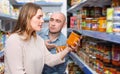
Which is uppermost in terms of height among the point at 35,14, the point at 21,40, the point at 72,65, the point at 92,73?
the point at 35,14

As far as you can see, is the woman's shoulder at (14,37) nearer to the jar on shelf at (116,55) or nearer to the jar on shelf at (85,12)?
the jar on shelf at (116,55)

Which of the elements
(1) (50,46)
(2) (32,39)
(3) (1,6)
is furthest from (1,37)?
(2) (32,39)

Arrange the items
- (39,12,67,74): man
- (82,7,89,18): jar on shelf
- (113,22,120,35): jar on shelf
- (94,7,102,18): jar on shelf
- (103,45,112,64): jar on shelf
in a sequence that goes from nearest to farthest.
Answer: (113,22,120,35): jar on shelf → (103,45,112,64): jar on shelf → (94,7,102,18): jar on shelf → (39,12,67,74): man → (82,7,89,18): jar on shelf

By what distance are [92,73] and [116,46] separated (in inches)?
18.4

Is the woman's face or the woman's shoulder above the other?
the woman's face

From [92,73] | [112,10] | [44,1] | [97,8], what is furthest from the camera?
[44,1]

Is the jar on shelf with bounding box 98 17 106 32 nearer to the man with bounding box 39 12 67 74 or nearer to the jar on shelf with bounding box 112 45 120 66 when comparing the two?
the jar on shelf with bounding box 112 45 120 66

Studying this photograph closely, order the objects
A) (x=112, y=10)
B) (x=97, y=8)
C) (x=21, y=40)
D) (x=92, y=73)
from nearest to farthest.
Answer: (x=112, y=10)
(x=21, y=40)
(x=92, y=73)
(x=97, y=8)

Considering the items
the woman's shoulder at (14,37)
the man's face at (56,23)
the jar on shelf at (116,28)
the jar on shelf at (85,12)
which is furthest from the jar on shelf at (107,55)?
the jar on shelf at (85,12)

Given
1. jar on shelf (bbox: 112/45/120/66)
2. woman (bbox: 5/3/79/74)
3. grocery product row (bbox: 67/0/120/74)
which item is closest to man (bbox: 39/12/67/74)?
grocery product row (bbox: 67/0/120/74)

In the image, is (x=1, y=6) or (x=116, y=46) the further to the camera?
(x=1, y=6)

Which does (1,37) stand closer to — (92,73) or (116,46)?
(92,73)

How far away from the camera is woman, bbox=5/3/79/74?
2.34 metres

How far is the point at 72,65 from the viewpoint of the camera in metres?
5.37
